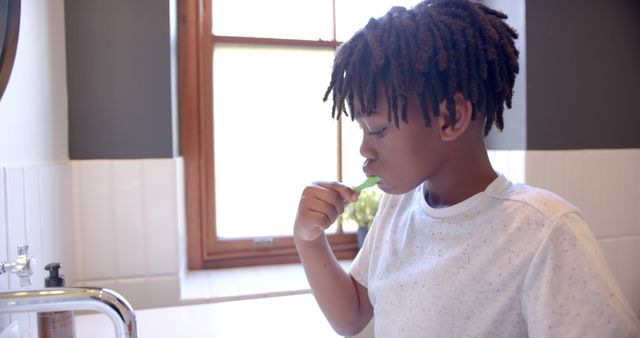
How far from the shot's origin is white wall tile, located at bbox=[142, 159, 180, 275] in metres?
1.20

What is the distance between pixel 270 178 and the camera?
1.53 m

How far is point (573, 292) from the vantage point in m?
0.45

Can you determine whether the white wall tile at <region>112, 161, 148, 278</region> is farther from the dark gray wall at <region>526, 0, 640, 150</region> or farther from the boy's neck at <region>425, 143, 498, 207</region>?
the dark gray wall at <region>526, 0, 640, 150</region>

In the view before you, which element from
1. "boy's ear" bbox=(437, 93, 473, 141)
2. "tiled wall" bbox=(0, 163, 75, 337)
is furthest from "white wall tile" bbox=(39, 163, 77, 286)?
"boy's ear" bbox=(437, 93, 473, 141)

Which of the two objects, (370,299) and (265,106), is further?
(265,106)

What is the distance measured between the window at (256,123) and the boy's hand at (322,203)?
2.85 ft

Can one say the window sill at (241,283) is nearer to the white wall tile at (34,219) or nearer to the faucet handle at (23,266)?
the white wall tile at (34,219)

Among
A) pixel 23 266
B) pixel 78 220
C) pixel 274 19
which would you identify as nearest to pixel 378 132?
pixel 23 266

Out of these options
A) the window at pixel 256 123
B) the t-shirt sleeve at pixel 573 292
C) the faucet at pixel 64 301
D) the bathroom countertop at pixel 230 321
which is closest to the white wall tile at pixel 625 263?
the window at pixel 256 123

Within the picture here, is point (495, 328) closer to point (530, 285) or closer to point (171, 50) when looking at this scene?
point (530, 285)

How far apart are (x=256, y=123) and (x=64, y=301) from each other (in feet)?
3.45

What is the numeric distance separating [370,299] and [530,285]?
0.90ft

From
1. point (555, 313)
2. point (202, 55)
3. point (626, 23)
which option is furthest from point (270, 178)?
point (626, 23)

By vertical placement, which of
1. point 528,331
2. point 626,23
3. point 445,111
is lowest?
point 528,331
